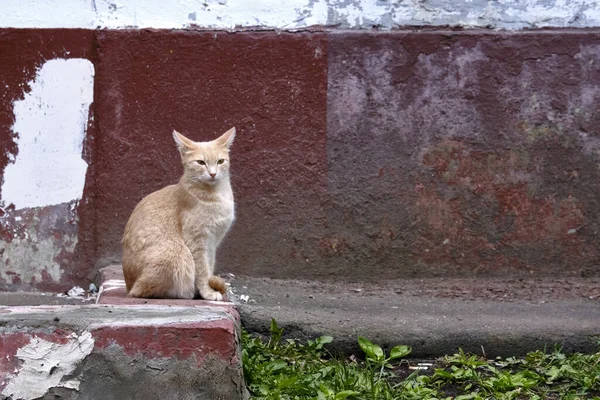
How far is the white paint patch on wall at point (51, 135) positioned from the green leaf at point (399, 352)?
86.2 inches

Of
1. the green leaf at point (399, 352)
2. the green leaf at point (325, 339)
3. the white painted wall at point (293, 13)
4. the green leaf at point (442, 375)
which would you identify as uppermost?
the white painted wall at point (293, 13)

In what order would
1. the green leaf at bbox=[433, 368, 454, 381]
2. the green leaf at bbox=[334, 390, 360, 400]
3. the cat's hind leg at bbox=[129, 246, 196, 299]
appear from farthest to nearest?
the cat's hind leg at bbox=[129, 246, 196, 299], the green leaf at bbox=[433, 368, 454, 381], the green leaf at bbox=[334, 390, 360, 400]

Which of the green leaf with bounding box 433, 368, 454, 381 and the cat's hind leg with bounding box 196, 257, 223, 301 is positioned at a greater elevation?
the cat's hind leg with bounding box 196, 257, 223, 301

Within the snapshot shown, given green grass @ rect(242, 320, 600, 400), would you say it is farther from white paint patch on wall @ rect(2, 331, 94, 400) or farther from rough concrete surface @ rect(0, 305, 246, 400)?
white paint patch on wall @ rect(2, 331, 94, 400)

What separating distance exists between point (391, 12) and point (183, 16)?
1229mm

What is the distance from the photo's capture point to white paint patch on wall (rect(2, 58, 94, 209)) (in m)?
5.29

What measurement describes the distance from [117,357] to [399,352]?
1.48 meters

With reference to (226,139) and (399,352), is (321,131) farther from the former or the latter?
(399,352)

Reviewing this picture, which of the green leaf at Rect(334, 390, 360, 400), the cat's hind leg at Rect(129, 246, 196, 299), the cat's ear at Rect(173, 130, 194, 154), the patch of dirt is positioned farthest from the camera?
the patch of dirt

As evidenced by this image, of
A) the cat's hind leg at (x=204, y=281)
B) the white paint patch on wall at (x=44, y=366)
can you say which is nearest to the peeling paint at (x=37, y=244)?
the cat's hind leg at (x=204, y=281)

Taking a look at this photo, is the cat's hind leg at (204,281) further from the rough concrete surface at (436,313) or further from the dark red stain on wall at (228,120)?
the dark red stain on wall at (228,120)

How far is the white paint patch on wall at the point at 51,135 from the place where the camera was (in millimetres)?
5293

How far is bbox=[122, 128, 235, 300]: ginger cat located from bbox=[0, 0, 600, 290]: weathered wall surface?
867 millimetres

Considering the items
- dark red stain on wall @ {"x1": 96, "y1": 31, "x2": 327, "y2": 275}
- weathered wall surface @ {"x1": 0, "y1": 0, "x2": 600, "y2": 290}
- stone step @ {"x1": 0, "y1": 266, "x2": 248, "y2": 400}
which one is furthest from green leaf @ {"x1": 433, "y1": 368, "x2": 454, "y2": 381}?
dark red stain on wall @ {"x1": 96, "y1": 31, "x2": 327, "y2": 275}
